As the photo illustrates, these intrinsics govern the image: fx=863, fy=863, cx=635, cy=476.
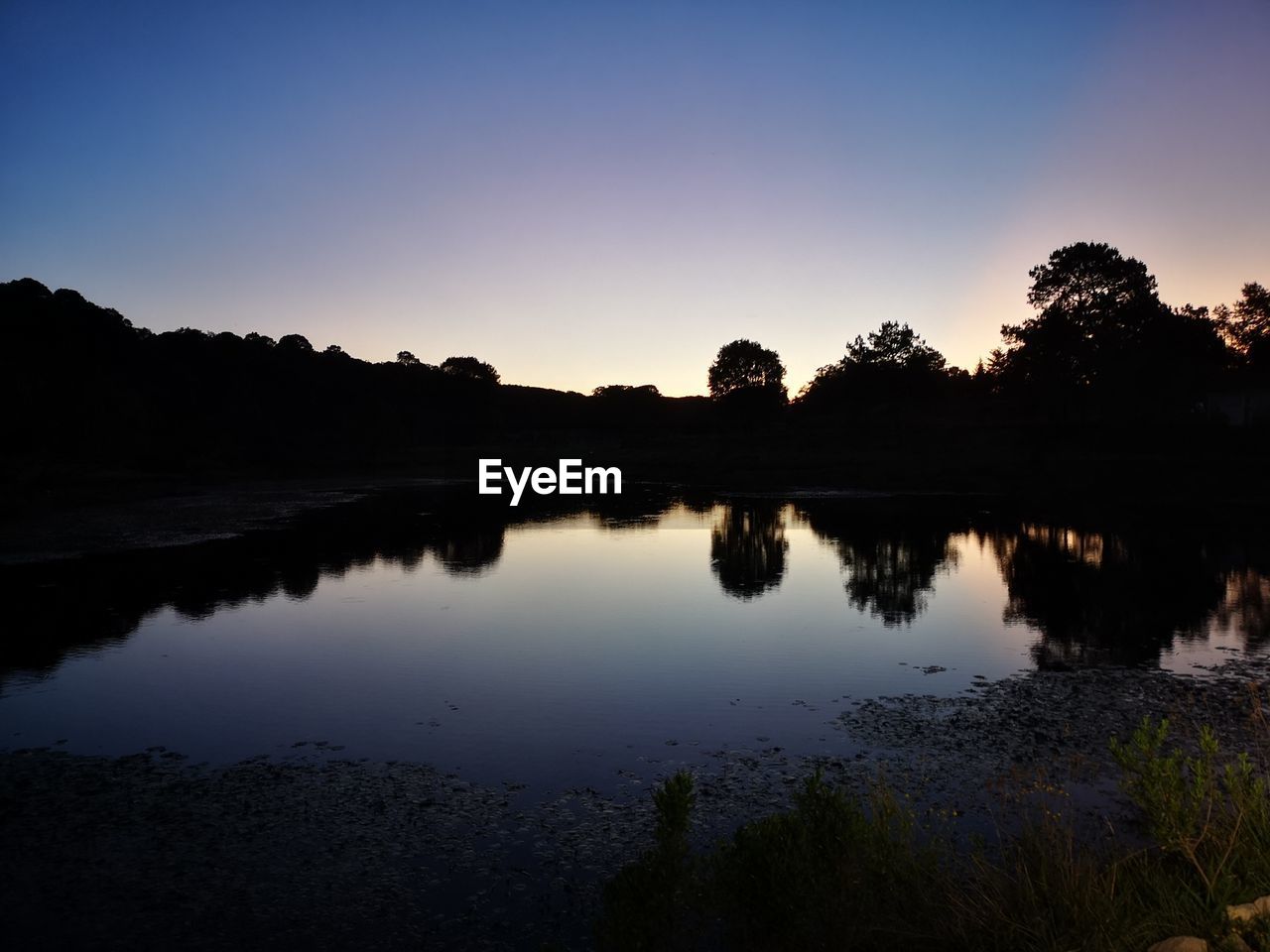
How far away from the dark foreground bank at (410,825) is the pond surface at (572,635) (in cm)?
96

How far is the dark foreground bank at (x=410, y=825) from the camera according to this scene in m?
8.63

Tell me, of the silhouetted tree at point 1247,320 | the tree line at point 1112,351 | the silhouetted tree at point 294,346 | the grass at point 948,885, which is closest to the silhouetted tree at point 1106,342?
the tree line at point 1112,351

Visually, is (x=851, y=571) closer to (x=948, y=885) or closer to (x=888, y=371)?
(x=948, y=885)

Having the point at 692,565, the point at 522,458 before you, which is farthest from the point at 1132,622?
the point at 522,458

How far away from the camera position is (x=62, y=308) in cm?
10756

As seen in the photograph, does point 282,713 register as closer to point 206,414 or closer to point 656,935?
point 656,935

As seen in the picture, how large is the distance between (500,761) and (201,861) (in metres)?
4.41

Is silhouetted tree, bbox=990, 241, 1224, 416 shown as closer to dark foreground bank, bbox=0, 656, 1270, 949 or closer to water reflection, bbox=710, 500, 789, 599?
water reflection, bbox=710, 500, 789, 599

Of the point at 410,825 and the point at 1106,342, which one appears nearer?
the point at 410,825

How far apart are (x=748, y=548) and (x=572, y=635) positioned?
17.6 m

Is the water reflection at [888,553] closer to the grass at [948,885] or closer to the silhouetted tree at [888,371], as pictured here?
the grass at [948,885]

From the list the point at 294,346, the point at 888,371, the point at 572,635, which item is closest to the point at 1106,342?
the point at 888,371

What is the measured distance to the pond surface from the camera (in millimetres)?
14750

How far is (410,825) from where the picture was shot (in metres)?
10.9
